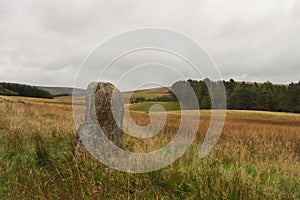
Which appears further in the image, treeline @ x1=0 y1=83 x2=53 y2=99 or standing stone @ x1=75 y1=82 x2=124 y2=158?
treeline @ x1=0 y1=83 x2=53 y2=99

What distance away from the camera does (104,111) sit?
6.29 meters

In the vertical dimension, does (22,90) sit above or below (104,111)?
above

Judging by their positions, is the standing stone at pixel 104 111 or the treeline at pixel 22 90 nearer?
the standing stone at pixel 104 111

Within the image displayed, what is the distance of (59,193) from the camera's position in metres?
3.69

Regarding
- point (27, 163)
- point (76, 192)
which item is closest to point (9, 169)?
point (27, 163)

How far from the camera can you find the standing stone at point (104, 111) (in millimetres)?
6219

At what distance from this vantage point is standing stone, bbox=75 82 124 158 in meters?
6.22

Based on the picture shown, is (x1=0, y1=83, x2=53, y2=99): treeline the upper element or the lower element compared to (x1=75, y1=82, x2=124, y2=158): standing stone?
upper

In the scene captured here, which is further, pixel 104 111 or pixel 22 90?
pixel 22 90

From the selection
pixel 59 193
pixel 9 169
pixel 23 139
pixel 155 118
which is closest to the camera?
pixel 59 193

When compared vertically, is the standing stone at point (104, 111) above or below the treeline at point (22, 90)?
below

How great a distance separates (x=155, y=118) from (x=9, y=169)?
10878 mm

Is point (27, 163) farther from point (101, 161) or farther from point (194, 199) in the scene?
point (194, 199)

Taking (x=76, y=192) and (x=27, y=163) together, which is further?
(x=27, y=163)
